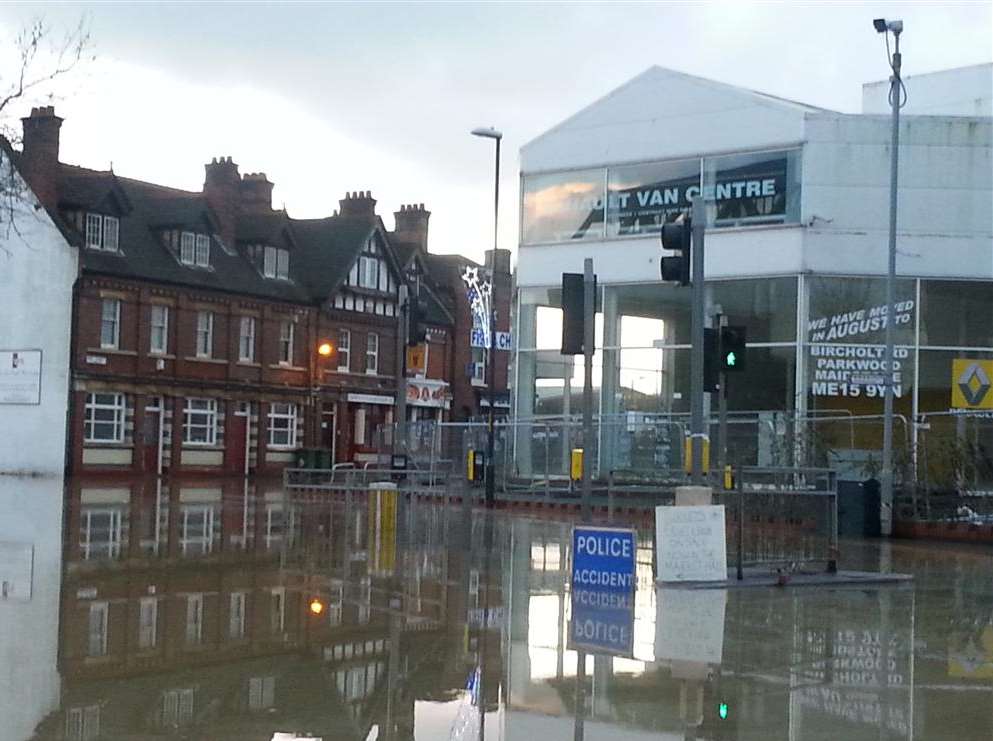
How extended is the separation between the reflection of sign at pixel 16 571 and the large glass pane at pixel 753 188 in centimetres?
2060

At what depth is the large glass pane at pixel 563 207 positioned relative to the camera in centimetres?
3888

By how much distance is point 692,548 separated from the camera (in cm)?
1688

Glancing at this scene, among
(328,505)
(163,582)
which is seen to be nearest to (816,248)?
(328,505)

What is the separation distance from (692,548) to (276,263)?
45722 millimetres

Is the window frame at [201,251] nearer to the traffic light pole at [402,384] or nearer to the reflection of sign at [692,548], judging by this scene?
the traffic light pole at [402,384]

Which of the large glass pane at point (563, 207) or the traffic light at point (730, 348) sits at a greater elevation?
the large glass pane at point (563, 207)

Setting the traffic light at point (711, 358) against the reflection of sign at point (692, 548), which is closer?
the reflection of sign at point (692, 548)

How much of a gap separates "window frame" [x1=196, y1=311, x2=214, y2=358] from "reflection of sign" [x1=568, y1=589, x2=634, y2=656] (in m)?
41.5

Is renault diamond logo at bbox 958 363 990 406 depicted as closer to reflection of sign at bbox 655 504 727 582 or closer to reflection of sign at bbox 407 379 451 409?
reflection of sign at bbox 655 504 727 582

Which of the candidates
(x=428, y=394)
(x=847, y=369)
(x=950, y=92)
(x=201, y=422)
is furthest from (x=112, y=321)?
(x=950, y=92)

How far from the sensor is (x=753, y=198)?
36000mm

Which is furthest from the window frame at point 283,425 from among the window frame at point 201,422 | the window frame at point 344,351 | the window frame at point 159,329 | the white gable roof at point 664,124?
the white gable roof at point 664,124

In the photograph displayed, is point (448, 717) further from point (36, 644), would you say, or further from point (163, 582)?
point (163, 582)

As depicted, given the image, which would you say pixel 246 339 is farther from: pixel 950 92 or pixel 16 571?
pixel 16 571
